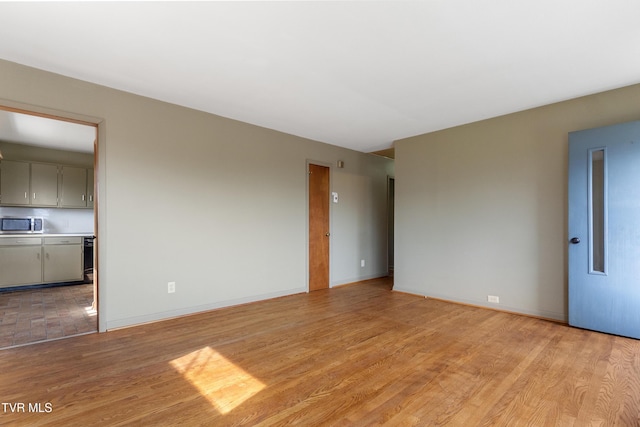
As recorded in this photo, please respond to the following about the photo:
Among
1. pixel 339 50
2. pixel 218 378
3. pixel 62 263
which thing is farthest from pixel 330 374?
pixel 62 263

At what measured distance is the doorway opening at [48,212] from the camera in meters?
4.39

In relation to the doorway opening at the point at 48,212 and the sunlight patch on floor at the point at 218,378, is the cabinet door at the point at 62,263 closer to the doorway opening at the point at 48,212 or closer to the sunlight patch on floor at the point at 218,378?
the doorway opening at the point at 48,212

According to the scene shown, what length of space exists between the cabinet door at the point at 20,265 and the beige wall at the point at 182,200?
10.6 ft

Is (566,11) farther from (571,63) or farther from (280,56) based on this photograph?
(280,56)

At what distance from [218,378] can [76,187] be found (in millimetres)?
5616

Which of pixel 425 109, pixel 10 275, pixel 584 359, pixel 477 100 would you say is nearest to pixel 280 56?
pixel 425 109

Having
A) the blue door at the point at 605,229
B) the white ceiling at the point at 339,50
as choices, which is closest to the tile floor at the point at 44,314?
the white ceiling at the point at 339,50

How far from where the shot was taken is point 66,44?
244 centimetres

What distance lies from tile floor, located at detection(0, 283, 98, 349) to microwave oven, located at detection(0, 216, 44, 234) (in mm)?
1191

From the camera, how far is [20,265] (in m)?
5.06

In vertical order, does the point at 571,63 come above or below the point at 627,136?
above

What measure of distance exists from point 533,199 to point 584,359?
189 cm

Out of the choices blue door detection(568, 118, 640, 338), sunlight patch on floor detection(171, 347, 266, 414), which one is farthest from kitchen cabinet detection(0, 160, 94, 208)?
blue door detection(568, 118, 640, 338)

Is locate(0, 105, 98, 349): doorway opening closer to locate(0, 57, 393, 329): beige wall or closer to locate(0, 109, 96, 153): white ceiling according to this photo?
locate(0, 109, 96, 153): white ceiling
